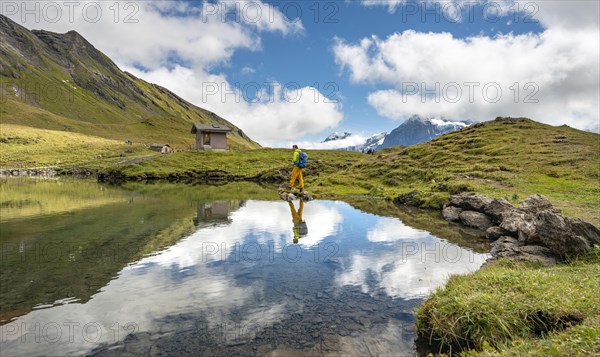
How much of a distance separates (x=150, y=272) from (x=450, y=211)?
25824 mm

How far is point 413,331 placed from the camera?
11.3 meters

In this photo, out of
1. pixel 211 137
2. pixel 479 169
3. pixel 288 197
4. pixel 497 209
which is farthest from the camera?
pixel 211 137

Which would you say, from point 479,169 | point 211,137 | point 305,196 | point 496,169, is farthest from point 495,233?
point 211,137

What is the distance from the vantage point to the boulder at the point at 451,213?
30281 mm

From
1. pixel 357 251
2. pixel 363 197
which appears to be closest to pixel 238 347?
pixel 357 251

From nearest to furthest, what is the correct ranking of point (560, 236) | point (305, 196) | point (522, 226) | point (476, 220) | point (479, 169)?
point (560, 236)
point (522, 226)
point (476, 220)
point (305, 196)
point (479, 169)

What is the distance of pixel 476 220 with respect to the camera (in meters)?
27.8

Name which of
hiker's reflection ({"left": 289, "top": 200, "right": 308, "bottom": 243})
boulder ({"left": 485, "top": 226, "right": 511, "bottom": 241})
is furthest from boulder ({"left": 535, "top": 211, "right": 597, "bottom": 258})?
hiker's reflection ({"left": 289, "top": 200, "right": 308, "bottom": 243})

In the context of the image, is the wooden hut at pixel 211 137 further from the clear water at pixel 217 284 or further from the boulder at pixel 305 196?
the clear water at pixel 217 284

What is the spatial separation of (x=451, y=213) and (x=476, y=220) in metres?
3.37

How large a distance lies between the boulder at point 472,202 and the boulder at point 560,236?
41.1ft

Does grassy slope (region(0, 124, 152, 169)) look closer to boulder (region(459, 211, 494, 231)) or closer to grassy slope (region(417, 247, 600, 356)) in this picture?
boulder (region(459, 211, 494, 231))

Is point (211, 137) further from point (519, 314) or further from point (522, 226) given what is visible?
point (519, 314)

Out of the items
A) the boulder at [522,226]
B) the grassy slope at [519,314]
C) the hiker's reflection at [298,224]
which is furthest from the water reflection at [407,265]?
the hiker's reflection at [298,224]
